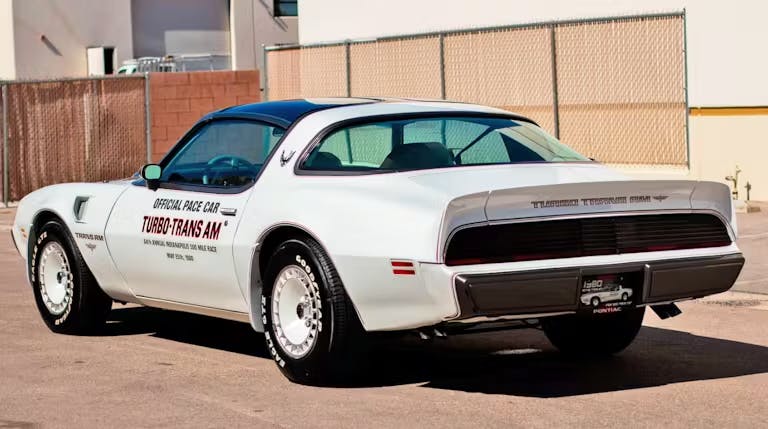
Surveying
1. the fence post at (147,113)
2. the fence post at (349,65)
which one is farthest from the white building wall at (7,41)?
the fence post at (349,65)

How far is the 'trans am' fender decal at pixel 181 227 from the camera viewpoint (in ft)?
27.2

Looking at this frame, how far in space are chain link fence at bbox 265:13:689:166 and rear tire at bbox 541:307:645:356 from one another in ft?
34.7

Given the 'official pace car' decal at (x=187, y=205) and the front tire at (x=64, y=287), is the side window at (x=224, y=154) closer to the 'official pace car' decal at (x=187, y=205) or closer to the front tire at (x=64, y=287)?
the 'official pace car' decal at (x=187, y=205)

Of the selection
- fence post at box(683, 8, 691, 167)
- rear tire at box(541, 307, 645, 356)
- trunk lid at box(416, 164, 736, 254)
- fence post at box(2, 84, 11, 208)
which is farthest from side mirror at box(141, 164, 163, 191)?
fence post at box(2, 84, 11, 208)

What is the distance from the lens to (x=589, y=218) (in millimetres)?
7180

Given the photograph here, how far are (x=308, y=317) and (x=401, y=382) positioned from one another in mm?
597

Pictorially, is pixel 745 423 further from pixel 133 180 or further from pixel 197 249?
pixel 133 180

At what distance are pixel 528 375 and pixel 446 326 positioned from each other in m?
0.84

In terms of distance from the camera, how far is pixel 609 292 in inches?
285

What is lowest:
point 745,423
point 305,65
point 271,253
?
point 745,423

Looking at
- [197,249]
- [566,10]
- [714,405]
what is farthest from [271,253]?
[566,10]

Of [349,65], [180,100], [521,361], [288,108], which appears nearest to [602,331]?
[521,361]

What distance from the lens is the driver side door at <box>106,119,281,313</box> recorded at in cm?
827

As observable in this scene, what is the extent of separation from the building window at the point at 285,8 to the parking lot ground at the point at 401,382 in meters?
32.0
